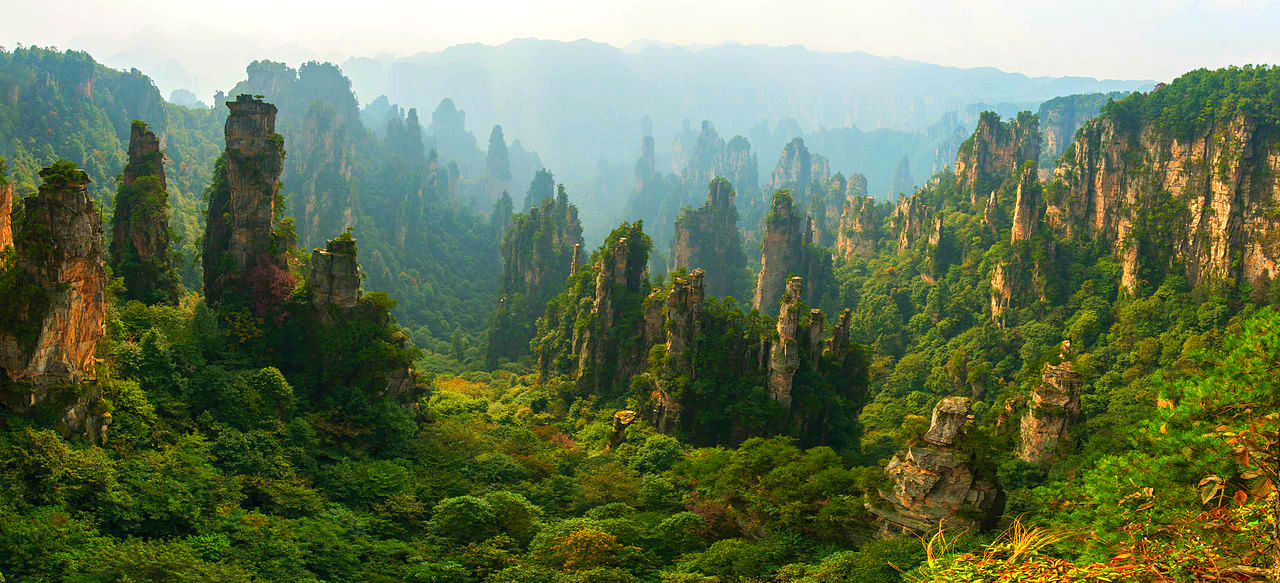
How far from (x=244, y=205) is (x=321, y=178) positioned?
57001 millimetres

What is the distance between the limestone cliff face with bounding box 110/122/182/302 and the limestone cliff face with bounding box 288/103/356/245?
159ft

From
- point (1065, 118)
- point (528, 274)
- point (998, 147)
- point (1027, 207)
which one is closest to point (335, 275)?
point (528, 274)

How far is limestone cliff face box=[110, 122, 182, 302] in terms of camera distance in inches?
1116

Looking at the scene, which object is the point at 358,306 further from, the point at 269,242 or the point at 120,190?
the point at 120,190

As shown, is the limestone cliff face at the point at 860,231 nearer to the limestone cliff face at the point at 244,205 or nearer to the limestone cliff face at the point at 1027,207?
the limestone cliff face at the point at 1027,207

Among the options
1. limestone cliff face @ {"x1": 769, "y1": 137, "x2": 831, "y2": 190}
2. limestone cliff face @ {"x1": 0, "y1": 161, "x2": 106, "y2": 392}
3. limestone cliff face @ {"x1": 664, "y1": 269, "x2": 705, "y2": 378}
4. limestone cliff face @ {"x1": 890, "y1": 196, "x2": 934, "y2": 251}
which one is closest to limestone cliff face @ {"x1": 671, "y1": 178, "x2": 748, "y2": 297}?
limestone cliff face @ {"x1": 890, "y1": 196, "x2": 934, "y2": 251}

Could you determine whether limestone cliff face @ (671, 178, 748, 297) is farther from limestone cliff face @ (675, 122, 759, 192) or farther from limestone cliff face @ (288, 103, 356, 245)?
limestone cliff face @ (675, 122, 759, 192)

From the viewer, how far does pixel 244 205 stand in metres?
29.0

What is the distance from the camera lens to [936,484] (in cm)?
1853

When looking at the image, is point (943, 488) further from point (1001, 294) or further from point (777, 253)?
point (777, 253)

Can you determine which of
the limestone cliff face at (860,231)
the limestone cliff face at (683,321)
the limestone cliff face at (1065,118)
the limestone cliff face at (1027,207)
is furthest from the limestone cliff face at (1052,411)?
the limestone cliff face at (1065,118)

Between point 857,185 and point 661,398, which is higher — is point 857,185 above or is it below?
above

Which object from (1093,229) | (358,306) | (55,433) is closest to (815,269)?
(1093,229)

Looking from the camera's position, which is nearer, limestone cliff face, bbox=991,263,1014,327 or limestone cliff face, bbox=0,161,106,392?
limestone cliff face, bbox=0,161,106,392
